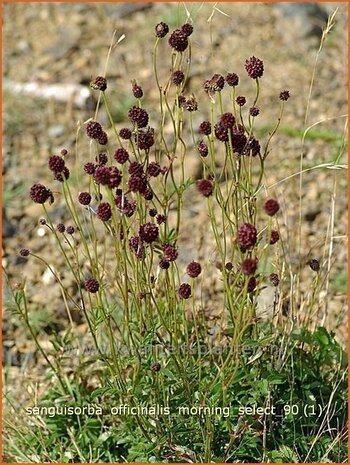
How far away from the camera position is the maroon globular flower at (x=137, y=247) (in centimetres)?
200

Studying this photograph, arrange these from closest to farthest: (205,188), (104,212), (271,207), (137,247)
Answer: (271,207)
(205,188)
(104,212)
(137,247)

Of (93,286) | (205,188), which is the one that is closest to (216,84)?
(205,188)

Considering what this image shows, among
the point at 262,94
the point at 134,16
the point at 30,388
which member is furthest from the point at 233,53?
the point at 30,388

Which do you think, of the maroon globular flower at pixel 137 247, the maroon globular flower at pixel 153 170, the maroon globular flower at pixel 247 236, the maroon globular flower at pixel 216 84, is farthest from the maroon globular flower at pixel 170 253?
the maroon globular flower at pixel 216 84

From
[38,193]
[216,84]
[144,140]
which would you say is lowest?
[38,193]

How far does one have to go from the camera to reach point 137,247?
6.79 ft

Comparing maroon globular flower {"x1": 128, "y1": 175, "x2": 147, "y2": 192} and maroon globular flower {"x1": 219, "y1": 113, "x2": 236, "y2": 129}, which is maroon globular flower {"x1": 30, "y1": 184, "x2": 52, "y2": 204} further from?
maroon globular flower {"x1": 219, "y1": 113, "x2": 236, "y2": 129}

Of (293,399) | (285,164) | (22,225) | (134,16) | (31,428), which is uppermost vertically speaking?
(134,16)

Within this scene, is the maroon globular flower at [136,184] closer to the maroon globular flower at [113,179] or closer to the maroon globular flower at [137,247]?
the maroon globular flower at [113,179]

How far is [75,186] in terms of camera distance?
155 inches

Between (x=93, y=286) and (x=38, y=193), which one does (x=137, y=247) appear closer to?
(x=93, y=286)

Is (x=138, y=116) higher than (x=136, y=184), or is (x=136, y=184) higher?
(x=138, y=116)

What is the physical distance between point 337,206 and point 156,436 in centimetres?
170

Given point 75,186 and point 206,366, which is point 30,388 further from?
point 75,186
